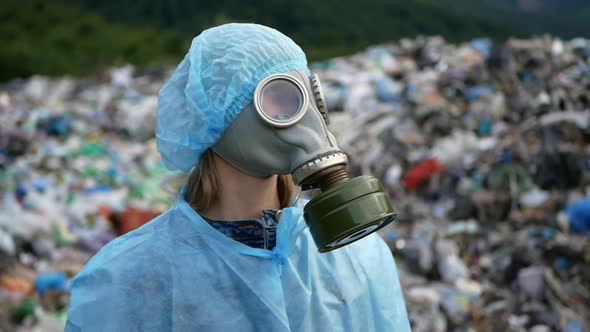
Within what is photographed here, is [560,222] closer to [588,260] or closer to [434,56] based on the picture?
[588,260]

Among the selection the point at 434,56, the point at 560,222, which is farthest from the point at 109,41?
the point at 560,222

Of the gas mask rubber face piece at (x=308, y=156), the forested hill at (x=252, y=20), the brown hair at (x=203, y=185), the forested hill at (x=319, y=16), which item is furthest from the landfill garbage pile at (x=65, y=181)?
the forested hill at (x=319, y=16)

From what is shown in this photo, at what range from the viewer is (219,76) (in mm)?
1580

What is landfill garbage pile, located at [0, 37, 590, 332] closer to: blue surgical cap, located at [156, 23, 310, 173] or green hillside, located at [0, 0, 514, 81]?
blue surgical cap, located at [156, 23, 310, 173]

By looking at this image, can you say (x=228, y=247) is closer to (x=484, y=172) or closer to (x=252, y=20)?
(x=484, y=172)

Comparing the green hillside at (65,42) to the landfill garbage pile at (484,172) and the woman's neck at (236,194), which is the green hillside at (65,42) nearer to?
the landfill garbage pile at (484,172)

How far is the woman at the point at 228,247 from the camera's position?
153cm

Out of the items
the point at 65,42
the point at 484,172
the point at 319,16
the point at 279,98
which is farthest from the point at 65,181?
the point at 319,16

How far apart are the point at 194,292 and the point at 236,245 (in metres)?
0.13

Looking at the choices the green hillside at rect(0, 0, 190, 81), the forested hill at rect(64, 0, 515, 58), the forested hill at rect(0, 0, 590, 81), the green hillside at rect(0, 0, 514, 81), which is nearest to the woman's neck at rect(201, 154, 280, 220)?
the green hillside at rect(0, 0, 190, 81)

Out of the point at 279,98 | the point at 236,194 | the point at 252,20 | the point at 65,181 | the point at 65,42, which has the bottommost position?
the point at 65,181

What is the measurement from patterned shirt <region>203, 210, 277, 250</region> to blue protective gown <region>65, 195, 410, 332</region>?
34mm

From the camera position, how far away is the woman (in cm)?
153

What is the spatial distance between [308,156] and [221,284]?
355 mm
